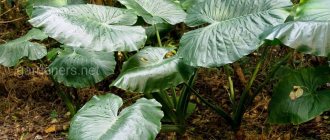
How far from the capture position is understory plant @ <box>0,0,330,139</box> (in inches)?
58.1

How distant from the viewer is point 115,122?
1.54 m

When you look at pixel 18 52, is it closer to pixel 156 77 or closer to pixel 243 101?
pixel 156 77

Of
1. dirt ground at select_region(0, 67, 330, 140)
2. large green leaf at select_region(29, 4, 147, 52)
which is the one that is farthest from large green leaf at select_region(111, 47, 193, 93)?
dirt ground at select_region(0, 67, 330, 140)

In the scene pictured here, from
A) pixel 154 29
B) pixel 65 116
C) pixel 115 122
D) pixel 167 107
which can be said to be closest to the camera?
pixel 115 122

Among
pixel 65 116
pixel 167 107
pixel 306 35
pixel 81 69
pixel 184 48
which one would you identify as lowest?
pixel 65 116

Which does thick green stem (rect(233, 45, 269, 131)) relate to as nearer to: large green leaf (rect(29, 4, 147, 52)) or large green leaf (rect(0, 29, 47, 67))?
large green leaf (rect(29, 4, 147, 52))

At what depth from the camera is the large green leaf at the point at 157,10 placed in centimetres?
210

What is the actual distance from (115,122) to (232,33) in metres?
0.59

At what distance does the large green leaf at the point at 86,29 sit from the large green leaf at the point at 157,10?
0.15 meters

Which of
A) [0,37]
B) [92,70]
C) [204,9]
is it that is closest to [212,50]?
[204,9]

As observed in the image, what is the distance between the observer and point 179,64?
1749mm

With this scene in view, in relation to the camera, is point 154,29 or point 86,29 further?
point 154,29

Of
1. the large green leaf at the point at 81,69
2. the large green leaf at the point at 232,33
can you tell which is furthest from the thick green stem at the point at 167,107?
the large green leaf at the point at 232,33

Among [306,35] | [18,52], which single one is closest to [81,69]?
[18,52]
